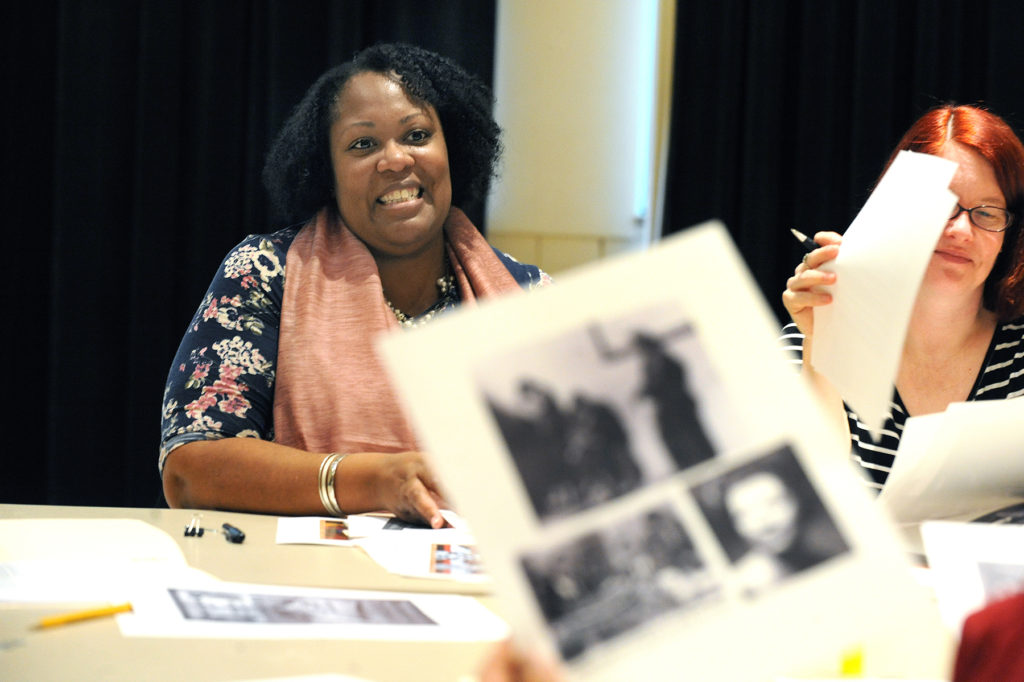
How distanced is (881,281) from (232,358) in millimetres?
953

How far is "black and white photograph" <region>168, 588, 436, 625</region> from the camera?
2.48 ft

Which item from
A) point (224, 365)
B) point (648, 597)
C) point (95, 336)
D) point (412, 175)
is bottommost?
point (95, 336)

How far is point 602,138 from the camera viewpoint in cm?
269

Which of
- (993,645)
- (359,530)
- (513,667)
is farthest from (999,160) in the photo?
(513,667)

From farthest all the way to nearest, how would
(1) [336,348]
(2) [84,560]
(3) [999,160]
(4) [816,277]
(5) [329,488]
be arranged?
(1) [336,348] < (3) [999,160] < (5) [329,488] < (4) [816,277] < (2) [84,560]

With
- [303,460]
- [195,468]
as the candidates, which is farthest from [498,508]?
[195,468]

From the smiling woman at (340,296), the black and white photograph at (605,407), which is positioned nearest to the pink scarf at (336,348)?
the smiling woman at (340,296)

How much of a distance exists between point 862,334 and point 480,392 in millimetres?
604

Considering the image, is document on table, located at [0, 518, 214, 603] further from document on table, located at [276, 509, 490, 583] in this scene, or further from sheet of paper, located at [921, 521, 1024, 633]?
sheet of paper, located at [921, 521, 1024, 633]

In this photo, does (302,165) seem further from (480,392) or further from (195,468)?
(480,392)

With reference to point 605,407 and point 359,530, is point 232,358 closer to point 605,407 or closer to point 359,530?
point 359,530

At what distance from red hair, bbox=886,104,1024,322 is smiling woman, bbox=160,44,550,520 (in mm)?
739

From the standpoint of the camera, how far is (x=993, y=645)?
457mm

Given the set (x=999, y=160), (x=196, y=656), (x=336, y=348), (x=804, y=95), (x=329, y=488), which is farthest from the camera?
(x=804, y=95)
